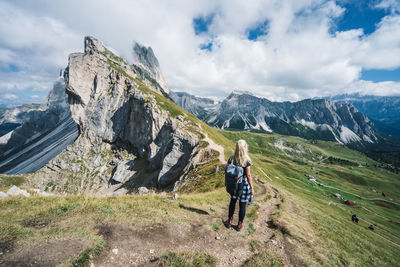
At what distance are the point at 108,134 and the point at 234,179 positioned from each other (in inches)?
4641

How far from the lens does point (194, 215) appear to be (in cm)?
1123

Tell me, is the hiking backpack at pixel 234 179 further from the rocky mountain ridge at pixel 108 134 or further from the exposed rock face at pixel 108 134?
the exposed rock face at pixel 108 134

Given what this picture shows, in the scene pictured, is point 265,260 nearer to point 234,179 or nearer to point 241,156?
point 234,179

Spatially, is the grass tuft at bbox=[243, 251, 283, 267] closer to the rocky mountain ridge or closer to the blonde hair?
the blonde hair

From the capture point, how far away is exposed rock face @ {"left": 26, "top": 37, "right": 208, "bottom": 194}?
3509 inches

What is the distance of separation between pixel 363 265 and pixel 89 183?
11284 centimetres

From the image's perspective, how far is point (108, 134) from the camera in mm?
108875

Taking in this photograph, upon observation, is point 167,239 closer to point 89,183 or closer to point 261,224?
point 261,224

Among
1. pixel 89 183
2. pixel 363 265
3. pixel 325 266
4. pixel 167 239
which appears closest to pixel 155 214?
pixel 167 239

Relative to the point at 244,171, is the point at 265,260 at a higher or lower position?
lower

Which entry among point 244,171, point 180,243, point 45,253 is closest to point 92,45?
point 45,253

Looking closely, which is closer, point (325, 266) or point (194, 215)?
point (325, 266)

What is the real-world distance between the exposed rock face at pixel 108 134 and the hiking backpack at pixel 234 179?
70943 millimetres

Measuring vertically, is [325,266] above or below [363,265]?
above
